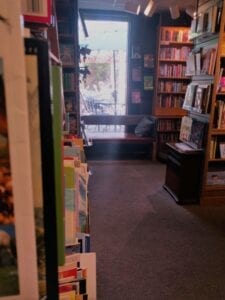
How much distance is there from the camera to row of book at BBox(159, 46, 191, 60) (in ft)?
16.2

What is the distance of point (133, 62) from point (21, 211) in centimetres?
510

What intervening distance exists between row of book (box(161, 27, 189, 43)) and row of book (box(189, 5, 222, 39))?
62.1 inches

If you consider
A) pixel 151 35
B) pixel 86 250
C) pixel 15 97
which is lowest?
pixel 86 250

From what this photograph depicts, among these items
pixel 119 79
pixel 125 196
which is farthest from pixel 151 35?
pixel 125 196

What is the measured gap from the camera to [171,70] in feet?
16.5

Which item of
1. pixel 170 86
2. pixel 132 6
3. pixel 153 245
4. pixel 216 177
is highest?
pixel 132 6

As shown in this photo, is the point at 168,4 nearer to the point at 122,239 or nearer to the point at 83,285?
the point at 122,239

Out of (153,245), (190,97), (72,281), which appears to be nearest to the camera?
(72,281)

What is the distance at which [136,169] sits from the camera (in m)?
4.59

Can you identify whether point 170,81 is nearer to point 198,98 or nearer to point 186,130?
point 186,130

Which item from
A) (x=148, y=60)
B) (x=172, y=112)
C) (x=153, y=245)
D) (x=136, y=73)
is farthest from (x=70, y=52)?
(x=153, y=245)

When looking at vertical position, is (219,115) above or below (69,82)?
below

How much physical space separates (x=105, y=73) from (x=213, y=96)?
2928mm

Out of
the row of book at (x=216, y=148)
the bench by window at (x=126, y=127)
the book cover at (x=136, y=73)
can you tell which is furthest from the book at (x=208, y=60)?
the book cover at (x=136, y=73)
